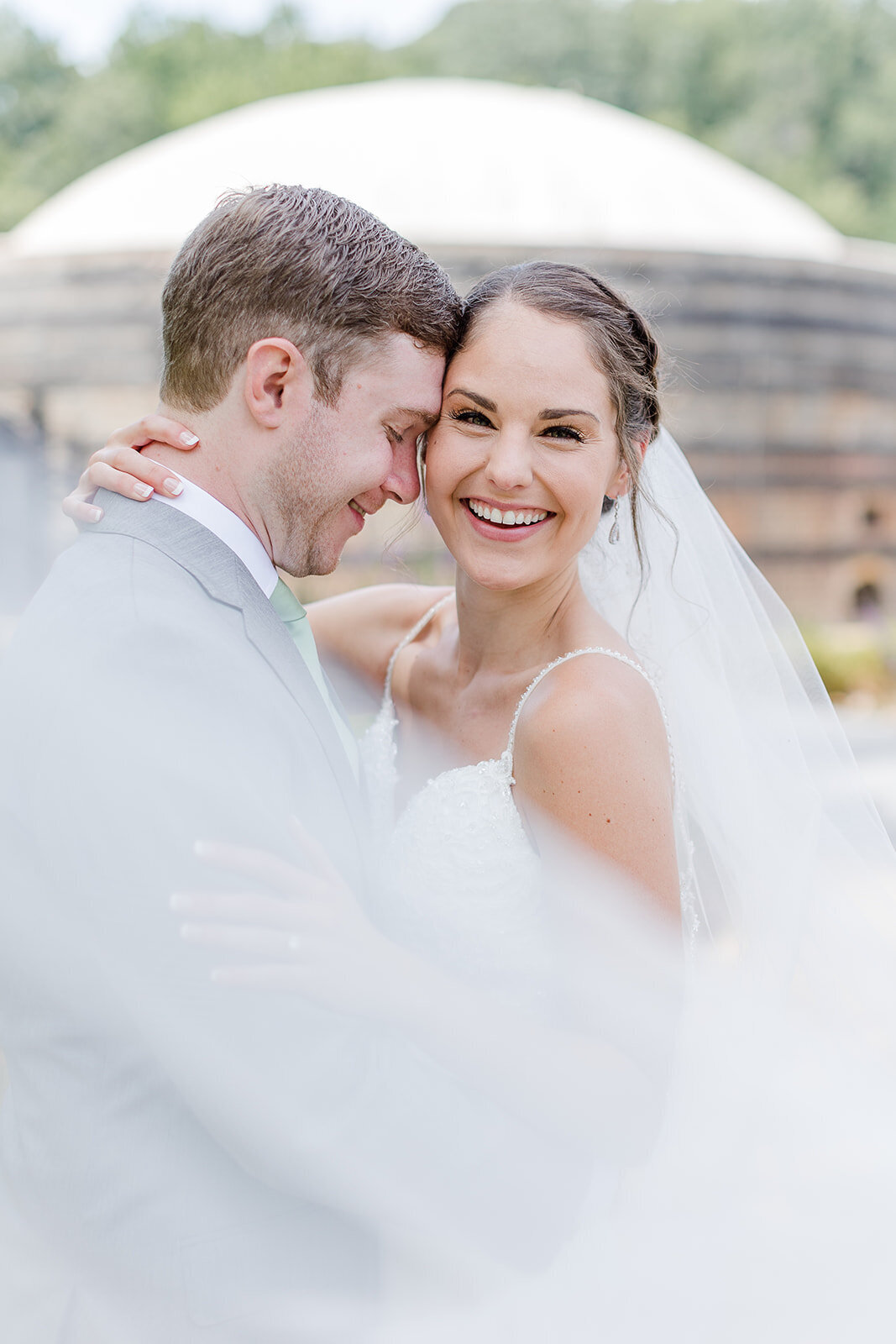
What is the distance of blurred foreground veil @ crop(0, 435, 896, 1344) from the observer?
4.69 feet

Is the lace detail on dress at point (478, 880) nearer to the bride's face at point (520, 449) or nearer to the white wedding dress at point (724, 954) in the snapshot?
the white wedding dress at point (724, 954)

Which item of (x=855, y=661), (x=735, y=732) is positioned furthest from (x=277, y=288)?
(x=855, y=661)

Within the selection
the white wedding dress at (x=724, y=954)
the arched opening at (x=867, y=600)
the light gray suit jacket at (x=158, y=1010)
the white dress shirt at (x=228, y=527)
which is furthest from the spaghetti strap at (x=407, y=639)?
the arched opening at (x=867, y=600)

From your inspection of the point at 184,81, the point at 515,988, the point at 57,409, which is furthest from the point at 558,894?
the point at 184,81

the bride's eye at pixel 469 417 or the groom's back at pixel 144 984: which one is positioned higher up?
the bride's eye at pixel 469 417

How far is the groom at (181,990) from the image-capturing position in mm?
1405

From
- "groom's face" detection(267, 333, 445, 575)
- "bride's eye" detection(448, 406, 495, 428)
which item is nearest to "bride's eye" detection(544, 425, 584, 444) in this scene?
"bride's eye" detection(448, 406, 495, 428)

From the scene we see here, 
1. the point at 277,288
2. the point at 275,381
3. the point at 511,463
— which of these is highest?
the point at 277,288

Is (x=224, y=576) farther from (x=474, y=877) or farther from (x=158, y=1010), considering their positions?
(x=474, y=877)

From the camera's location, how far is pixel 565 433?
2076mm

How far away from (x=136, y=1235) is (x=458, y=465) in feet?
4.31

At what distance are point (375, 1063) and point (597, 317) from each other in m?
1.31

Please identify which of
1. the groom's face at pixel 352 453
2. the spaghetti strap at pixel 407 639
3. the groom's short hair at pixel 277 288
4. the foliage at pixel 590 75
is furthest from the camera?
the foliage at pixel 590 75

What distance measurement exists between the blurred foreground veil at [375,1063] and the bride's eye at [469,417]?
0.62m
